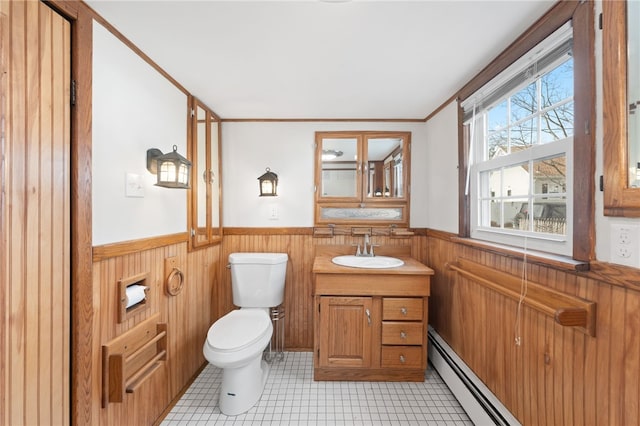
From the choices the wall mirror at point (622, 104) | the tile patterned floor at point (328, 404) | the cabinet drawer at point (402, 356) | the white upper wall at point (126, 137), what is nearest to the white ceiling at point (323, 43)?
the white upper wall at point (126, 137)

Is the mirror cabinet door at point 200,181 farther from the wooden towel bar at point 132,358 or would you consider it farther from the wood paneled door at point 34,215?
the wood paneled door at point 34,215

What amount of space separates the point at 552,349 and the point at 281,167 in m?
2.12

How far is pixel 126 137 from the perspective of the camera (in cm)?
138

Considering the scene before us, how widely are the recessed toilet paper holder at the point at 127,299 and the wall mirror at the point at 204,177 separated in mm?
506

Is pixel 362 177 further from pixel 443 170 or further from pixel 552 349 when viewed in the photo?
pixel 552 349

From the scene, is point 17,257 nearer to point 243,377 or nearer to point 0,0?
point 0,0

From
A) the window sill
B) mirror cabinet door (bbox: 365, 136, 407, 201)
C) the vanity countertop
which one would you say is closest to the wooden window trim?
the window sill

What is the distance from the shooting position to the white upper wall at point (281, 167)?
2520mm

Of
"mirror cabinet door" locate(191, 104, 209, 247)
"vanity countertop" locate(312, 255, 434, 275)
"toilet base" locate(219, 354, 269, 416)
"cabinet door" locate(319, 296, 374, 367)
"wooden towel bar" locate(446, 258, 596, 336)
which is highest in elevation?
"mirror cabinet door" locate(191, 104, 209, 247)

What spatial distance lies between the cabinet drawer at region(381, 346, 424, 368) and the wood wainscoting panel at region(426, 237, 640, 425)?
291 mm

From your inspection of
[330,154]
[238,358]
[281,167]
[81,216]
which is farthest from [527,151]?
[81,216]

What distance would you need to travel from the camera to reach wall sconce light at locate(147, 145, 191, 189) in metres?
1.54

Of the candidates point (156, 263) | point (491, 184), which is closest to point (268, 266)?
point (156, 263)

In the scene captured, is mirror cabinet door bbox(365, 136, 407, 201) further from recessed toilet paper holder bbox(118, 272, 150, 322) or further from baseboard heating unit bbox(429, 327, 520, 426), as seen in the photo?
recessed toilet paper holder bbox(118, 272, 150, 322)
